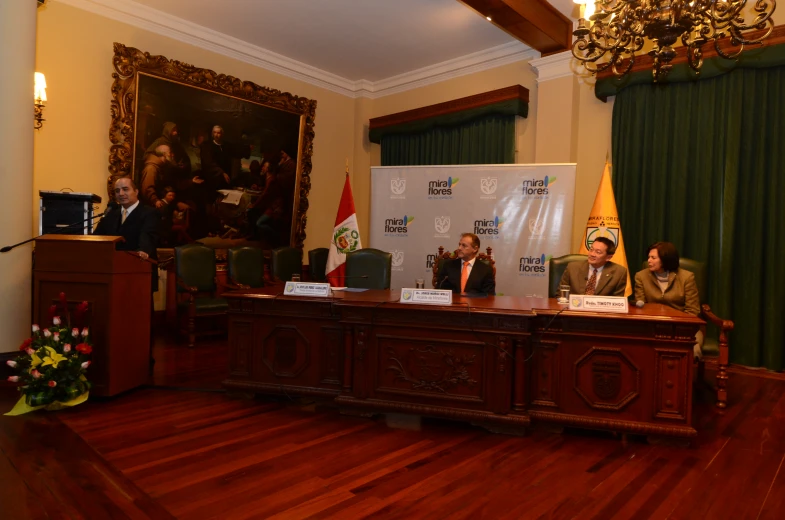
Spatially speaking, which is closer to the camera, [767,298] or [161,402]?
[161,402]

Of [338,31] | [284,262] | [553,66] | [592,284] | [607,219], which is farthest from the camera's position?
[284,262]

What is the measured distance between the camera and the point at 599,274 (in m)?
3.83

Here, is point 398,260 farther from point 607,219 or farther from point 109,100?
point 109,100

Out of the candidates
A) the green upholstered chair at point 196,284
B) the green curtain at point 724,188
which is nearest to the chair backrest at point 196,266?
the green upholstered chair at point 196,284

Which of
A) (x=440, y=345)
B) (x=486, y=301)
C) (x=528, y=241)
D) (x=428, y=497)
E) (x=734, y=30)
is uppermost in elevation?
(x=734, y=30)

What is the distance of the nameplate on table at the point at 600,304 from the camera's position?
299 centimetres

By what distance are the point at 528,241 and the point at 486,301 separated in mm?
2293

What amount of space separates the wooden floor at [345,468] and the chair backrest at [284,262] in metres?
3.25

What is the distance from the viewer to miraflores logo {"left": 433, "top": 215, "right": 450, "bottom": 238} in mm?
5806

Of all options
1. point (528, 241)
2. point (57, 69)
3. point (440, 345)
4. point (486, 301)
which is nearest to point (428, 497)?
point (440, 345)

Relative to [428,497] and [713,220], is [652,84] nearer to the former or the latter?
[713,220]

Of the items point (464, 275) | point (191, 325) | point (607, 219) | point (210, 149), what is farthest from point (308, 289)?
point (210, 149)

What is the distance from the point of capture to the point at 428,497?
88.0 inches

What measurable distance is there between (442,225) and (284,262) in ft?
7.25
